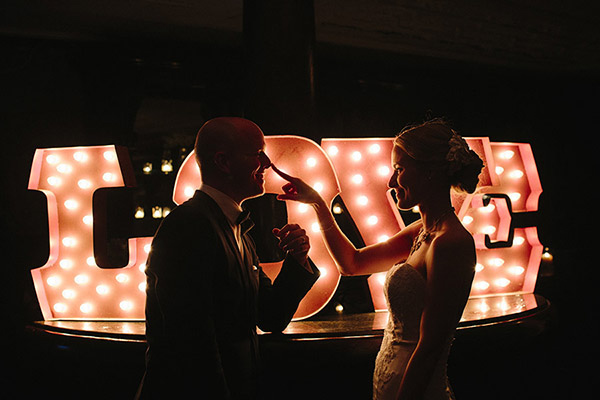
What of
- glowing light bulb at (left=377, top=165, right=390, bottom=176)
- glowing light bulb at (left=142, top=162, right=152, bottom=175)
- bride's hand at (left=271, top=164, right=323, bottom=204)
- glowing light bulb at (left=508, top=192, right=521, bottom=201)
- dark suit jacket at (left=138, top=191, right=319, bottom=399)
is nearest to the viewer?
dark suit jacket at (left=138, top=191, right=319, bottom=399)

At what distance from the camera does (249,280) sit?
5.96 feet

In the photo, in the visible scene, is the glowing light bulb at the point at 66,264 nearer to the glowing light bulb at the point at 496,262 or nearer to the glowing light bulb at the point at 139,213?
the glowing light bulb at the point at 496,262

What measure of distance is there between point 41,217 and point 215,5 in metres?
3.06

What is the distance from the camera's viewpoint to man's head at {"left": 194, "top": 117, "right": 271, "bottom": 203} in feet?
5.95

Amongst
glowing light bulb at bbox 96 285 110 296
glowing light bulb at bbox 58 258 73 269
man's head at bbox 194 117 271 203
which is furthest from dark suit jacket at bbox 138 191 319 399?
glowing light bulb at bbox 58 258 73 269

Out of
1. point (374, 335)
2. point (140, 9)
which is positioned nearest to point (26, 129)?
point (140, 9)

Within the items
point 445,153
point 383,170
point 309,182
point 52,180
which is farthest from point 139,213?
point 445,153

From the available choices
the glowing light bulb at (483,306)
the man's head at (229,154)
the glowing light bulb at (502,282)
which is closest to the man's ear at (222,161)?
the man's head at (229,154)

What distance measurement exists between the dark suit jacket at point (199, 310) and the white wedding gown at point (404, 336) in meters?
0.57

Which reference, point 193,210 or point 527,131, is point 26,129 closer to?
point 193,210

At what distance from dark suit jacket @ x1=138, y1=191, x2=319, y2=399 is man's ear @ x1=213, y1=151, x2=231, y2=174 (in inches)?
5.1

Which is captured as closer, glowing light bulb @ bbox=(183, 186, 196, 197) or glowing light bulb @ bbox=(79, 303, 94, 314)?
glowing light bulb @ bbox=(183, 186, 196, 197)

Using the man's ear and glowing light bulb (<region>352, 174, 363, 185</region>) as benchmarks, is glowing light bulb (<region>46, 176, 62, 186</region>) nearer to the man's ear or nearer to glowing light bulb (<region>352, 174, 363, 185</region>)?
the man's ear

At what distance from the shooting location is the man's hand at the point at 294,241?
2002 mm
